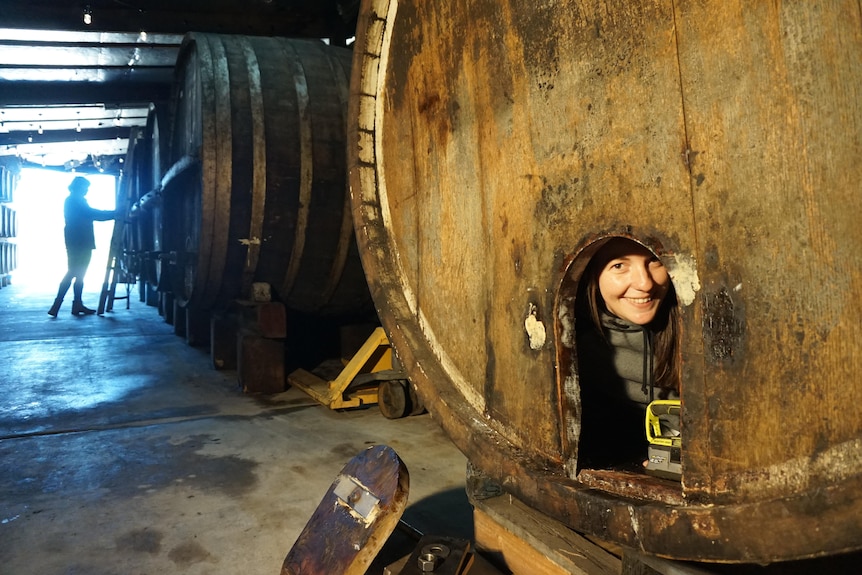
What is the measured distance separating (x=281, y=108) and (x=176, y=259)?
1583 millimetres

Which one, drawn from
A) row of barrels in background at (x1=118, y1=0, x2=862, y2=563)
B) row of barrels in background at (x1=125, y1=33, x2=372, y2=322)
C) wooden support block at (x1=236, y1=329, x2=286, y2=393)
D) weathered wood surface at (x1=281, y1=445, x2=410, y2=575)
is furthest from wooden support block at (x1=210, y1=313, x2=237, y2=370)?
row of barrels in background at (x1=118, y1=0, x2=862, y2=563)

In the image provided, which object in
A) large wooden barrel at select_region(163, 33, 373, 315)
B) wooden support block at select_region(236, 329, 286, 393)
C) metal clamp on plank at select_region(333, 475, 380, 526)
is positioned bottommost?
metal clamp on plank at select_region(333, 475, 380, 526)

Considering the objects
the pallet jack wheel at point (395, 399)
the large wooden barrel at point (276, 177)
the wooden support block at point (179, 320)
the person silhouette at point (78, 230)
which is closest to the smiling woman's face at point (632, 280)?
the pallet jack wheel at point (395, 399)

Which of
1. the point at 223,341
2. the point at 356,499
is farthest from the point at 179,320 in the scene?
the point at 356,499

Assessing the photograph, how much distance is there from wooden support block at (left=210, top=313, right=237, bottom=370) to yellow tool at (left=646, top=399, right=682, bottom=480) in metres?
3.64

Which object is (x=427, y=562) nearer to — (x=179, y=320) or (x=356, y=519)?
(x=356, y=519)

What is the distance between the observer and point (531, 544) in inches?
52.3

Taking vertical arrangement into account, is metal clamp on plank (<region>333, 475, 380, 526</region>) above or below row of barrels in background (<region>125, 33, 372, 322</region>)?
below

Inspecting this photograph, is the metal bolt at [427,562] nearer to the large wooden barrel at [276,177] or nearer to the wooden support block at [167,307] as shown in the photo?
the large wooden barrel at [276,177]

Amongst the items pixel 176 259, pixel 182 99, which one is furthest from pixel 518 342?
pixel 182 99

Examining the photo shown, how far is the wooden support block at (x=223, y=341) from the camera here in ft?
14.3

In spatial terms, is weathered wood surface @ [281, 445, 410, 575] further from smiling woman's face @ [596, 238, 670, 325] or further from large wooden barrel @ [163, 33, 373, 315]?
large wooden barrel @ [163, 33, 373, 315]

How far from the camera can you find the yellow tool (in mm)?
1004

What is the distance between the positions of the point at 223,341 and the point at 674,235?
399 centimetres
